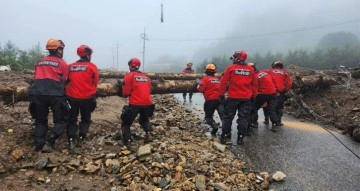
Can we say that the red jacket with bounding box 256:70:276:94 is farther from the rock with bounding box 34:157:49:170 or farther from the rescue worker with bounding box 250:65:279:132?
the rock with bounding box 34:157:49:170

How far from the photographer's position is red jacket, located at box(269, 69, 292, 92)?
9.73m

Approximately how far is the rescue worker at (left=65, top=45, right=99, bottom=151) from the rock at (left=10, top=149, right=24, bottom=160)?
880 millimetres

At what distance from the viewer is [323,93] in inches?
533

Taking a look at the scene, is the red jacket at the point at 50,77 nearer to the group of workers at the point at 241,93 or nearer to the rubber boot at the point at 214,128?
the group of workers at the point at 241,93

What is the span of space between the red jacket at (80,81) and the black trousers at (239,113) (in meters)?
3.09

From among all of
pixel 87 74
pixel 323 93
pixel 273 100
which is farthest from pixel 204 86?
pixel 323 93

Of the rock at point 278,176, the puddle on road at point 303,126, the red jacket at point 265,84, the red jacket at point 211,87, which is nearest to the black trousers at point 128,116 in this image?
the red jacket at point 211,87

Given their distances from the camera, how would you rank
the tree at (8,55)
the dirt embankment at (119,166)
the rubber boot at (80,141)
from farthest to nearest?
the tree at (8,55)
the rubber boot at (80,141)
the dirt embankment at (119,166)

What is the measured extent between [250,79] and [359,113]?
4737mm

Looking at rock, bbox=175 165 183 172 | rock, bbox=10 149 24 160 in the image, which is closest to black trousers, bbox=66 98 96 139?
rock, bbox=10 149 24 160

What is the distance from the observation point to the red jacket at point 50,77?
21.0ft

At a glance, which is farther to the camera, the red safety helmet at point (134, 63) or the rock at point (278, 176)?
the red safety helmet at point (134, 63)

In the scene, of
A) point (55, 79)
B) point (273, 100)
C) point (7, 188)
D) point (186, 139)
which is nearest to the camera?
point (7, 188)

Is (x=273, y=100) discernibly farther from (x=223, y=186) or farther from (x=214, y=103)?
(x=223, y=186)
